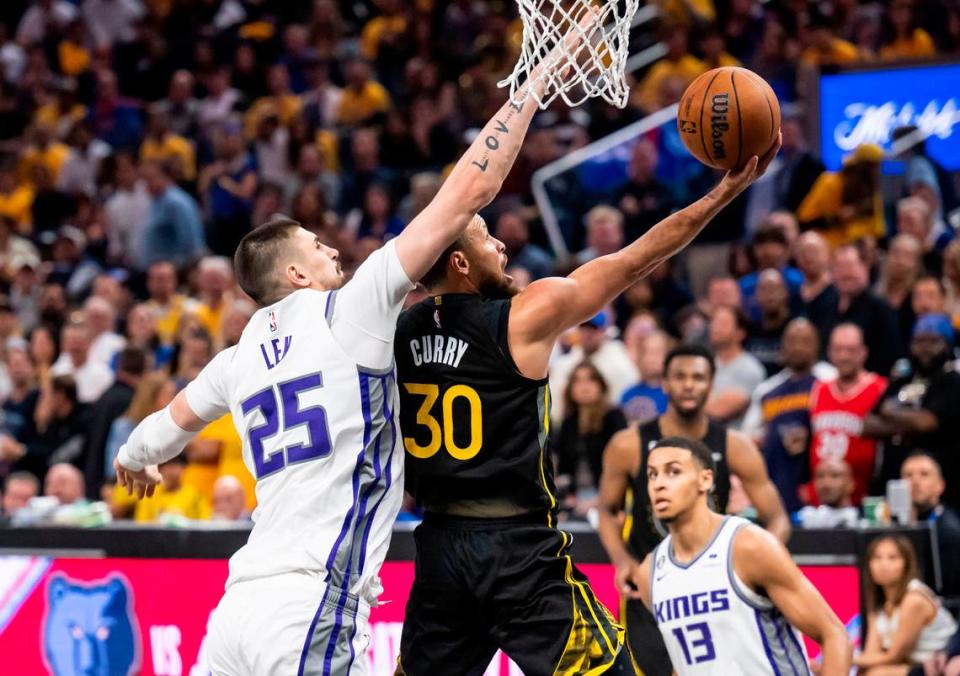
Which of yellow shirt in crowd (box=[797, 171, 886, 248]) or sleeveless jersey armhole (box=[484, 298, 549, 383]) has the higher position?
yellow shirt in crowd (box=[797, 171, 886, 248])

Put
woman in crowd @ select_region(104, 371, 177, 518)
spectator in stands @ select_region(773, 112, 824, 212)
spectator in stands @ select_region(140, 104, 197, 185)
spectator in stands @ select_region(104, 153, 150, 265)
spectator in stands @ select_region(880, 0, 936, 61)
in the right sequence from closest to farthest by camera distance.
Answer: woman in crowd @ select_region(104, 371, 177, 518)
spectator in stands @ select_region(773, 112, 824, 212)
spectator in stands @ select_region(880, 0, 936, 61)
spectator in stands @ select_region(104, 153, 150, 265)
spectator in stands @ select_region(140, 104, 197, 185)

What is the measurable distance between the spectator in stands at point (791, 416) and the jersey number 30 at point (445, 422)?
4.81 meters

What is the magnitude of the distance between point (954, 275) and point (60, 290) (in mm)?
7731

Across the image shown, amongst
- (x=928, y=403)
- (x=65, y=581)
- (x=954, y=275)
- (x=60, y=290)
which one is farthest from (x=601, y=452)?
(x=60, y=290)

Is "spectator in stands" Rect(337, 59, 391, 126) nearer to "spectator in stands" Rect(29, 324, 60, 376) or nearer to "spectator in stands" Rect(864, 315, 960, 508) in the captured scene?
"spectator in stands" Rect(29, 324, 60, 376)

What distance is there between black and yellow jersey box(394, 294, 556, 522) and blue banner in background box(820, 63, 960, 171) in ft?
25.6

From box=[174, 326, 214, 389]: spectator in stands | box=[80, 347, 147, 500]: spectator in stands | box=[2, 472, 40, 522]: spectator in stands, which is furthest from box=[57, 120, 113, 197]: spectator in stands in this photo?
box=[2, 472, 40, 522]: spectator in stands

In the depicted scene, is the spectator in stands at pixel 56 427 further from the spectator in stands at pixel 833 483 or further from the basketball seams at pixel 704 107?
the basketball seams at pixel 704 107

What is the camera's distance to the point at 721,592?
6.05 meters

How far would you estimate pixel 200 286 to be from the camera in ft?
43.0

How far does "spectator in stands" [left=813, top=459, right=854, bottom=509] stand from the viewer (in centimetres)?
890

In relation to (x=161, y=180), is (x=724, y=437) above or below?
below

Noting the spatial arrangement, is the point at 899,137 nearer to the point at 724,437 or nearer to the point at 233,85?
the point at 724,437

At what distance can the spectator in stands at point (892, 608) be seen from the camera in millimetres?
7824
